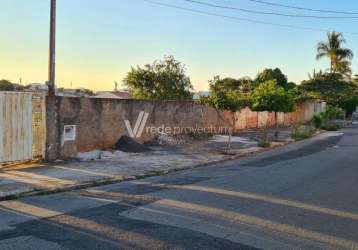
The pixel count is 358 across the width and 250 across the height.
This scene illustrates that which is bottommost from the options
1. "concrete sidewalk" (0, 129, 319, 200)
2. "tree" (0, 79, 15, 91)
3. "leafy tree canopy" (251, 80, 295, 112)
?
"concrete sidewalk" (0, 129, 319, 200)

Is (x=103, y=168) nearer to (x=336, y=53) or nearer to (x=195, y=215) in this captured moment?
(x=195, y=215)

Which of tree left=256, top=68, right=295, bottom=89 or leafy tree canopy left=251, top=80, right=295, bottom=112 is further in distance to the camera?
tree left=256, top=68, right=295, bottom=89

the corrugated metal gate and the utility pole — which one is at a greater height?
the utility pole

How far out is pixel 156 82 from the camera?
1501 inches

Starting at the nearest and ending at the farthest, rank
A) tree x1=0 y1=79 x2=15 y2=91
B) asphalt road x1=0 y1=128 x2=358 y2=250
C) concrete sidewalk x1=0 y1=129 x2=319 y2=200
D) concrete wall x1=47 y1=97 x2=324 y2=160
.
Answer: asphalt road x1=0 y1=128 x2=358 y2=250
concrete sidewalk x1=0 y1=129 x2=319 y2=200
concrete wall x1=47 y1=97 x2=324 y2=160
tree x1=0 y1=79 x2=15 y2=91

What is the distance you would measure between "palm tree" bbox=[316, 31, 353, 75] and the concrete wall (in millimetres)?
46603

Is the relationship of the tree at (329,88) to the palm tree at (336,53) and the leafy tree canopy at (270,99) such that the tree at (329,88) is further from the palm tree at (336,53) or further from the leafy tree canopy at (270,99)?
the leafy tree canopy at (270,99)

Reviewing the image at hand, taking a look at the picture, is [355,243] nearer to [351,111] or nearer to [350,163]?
[350,163]

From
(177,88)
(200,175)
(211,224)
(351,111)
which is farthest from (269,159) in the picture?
(351,111)

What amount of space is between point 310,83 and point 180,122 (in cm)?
4766

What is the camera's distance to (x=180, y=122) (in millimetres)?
22766

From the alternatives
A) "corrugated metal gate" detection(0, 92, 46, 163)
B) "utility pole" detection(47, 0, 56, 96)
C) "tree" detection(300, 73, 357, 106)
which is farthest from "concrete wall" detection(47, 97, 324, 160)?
"tree" detection(300, 73, 357, 106)

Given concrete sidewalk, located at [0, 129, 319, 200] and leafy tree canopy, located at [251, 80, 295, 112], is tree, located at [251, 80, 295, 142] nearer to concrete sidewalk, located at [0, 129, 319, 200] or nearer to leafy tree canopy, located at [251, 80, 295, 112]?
leafy tree canopy, located at [251, 80, 295, 112]

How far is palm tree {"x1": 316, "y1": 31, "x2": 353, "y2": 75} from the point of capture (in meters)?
66.4
